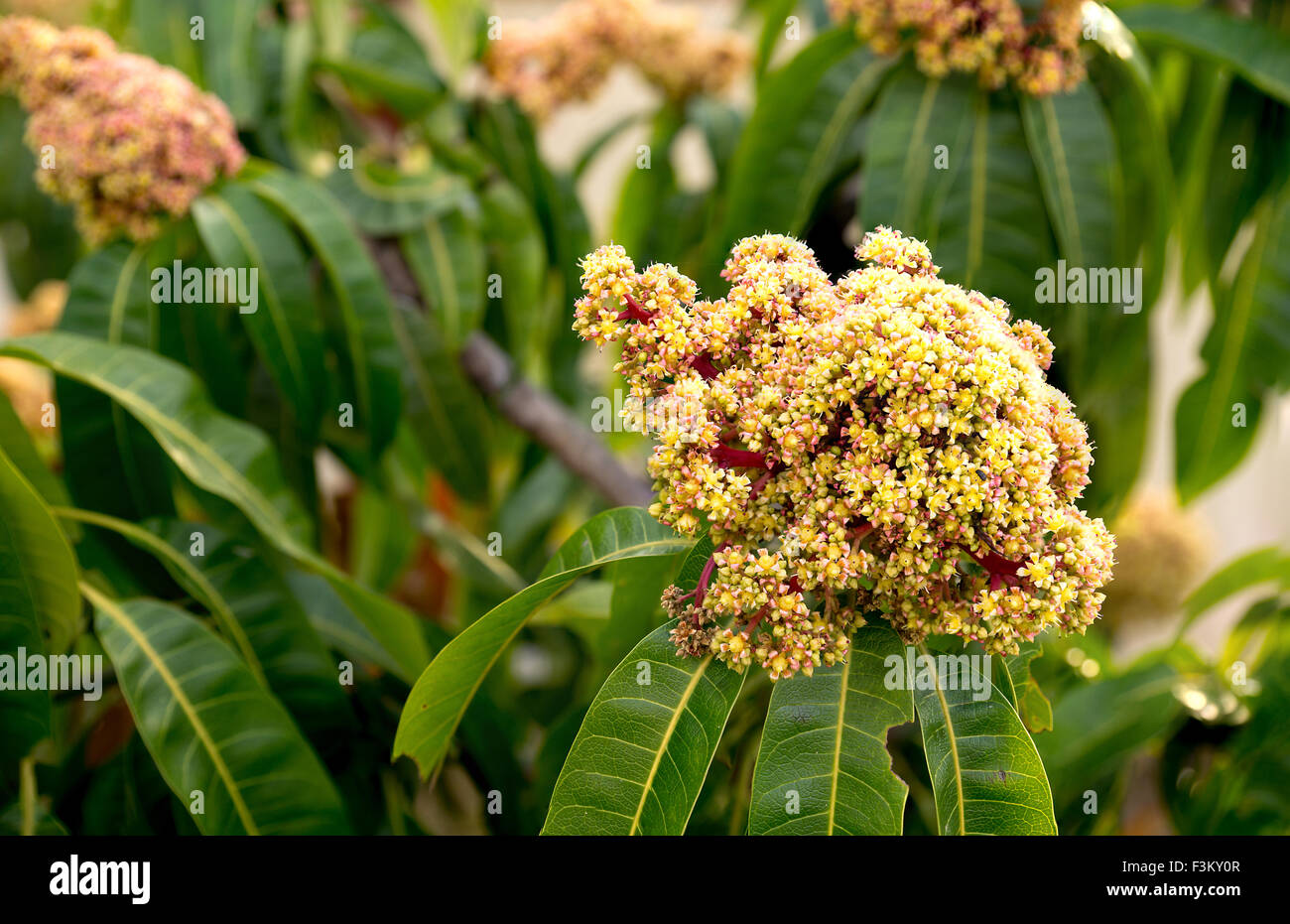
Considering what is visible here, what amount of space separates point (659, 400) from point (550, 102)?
1103 millimetres

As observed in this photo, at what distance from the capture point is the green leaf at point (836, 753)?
0.62 m

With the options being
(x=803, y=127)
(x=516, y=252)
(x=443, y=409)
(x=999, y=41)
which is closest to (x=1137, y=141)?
(x=999, y=41)

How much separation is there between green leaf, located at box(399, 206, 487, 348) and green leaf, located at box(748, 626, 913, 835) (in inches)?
33.7

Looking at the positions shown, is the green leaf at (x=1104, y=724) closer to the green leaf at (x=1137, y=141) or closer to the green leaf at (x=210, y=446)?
the green leaf at (x=1137, y=141)

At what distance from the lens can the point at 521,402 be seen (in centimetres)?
141

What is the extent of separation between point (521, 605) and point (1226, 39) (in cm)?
106

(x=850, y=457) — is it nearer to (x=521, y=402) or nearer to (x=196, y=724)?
(x=196, y=724)

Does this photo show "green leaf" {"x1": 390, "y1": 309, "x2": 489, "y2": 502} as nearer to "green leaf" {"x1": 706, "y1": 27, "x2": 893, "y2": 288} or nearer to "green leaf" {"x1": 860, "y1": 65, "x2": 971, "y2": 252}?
"green leaf" {"x1": 706, "y1": 27, "x2": 893, "y2": 288}

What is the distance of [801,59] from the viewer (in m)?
1.15

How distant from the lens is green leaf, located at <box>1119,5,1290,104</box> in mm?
1123

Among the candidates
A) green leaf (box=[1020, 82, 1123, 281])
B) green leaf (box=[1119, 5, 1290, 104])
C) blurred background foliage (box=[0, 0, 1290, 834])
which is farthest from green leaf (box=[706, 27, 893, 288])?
green leaf (box=[1119, 5, 1290, 104])

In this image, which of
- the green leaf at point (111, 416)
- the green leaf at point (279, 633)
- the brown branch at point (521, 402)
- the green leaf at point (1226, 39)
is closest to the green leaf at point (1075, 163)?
the green leaf at point (1226, 39)
